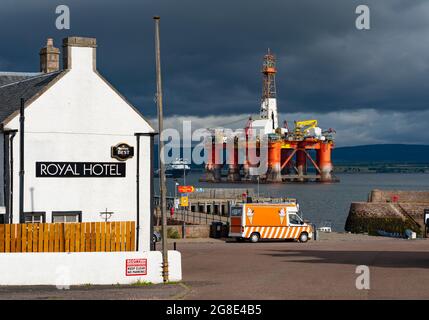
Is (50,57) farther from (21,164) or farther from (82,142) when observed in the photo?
(21,164)

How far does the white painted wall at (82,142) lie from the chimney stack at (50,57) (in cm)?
1666

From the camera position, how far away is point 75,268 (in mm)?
26609

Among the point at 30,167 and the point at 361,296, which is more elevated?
the point at 30,167

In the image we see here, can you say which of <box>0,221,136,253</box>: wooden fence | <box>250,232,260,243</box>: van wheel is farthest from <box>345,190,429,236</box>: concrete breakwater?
<box>0,221,136,253</box>: wooden fence

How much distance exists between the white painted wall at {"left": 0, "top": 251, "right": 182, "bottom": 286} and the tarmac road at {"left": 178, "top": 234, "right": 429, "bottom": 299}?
1433 millimetres

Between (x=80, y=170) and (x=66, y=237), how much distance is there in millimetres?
7368

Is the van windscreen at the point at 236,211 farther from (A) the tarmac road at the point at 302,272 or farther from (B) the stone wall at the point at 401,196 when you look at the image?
(B) the stone wall at the point at 401,196

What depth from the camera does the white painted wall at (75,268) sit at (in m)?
26.2

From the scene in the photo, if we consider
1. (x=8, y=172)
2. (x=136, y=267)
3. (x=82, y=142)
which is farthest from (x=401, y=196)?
(x=136, y=267)
